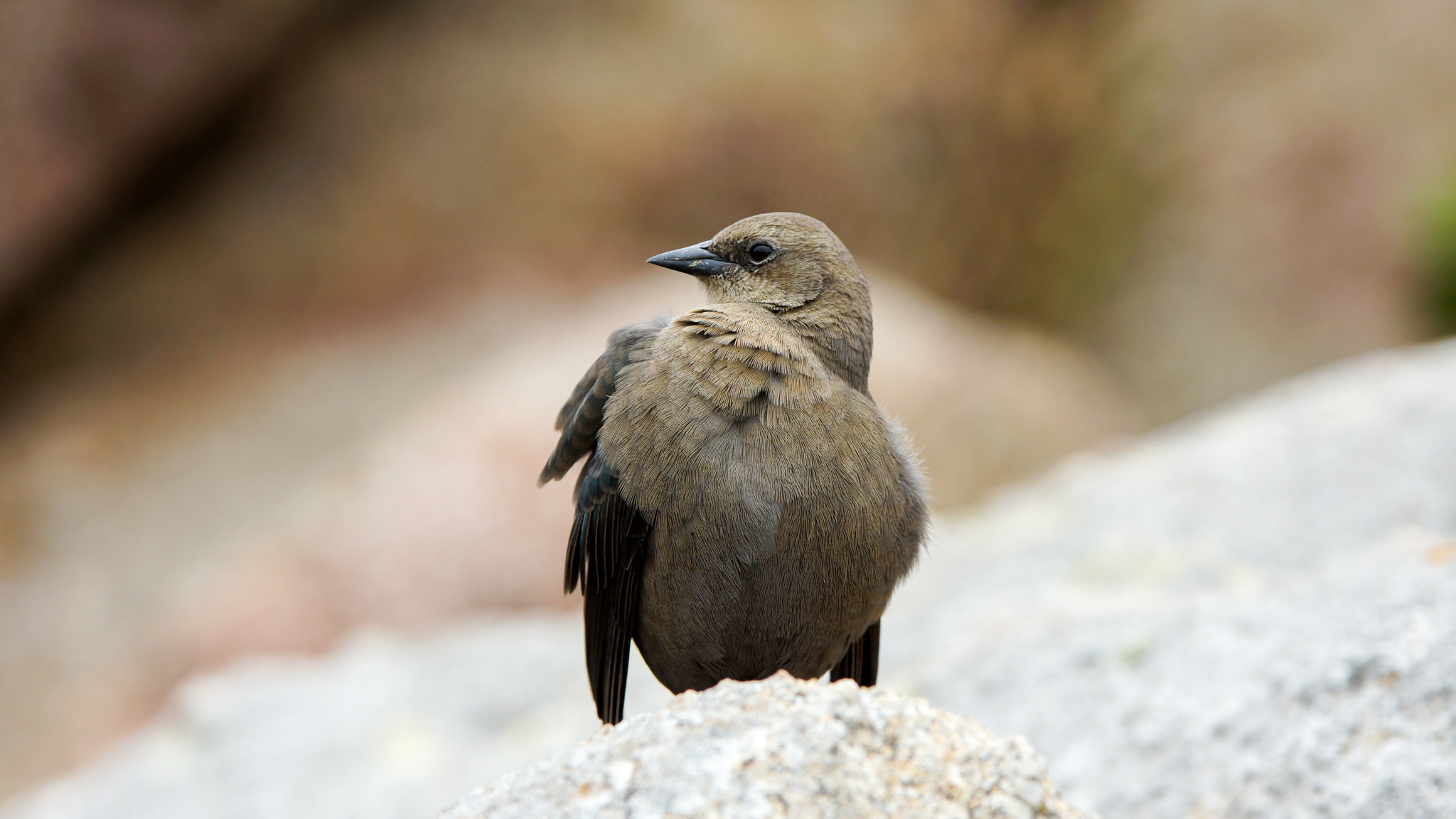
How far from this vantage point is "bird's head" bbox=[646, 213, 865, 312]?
12.1 feet

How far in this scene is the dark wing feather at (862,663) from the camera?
161 inches

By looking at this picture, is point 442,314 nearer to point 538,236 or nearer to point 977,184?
point 538,236

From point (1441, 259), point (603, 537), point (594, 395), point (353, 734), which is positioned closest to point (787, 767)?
point (603, 537)

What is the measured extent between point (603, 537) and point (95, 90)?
867 cm

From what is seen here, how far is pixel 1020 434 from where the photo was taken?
36.1 feet

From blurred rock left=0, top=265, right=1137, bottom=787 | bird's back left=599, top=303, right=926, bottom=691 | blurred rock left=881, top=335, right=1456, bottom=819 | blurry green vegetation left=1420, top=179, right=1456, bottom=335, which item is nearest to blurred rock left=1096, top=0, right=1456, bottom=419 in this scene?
blurry green vegetation left=1420, top=179, right=1456, bottom=335

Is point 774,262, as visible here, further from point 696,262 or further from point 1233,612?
point 1233,612

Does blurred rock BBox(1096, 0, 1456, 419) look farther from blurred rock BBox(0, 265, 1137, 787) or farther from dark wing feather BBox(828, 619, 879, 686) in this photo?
dark wing feather BBox(828, 619, 879, 686)

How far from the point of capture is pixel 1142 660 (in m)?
4.35

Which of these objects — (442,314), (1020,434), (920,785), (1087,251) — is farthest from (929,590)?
(1087,251)

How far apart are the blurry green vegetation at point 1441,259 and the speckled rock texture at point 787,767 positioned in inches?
383

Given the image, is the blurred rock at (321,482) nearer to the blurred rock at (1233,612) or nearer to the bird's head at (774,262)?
the blurred rock at (1233,612)

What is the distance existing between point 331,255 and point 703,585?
894cm

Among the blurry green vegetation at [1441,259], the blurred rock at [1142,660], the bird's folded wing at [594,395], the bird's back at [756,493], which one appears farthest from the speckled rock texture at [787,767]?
the blurry green vegetation at [1441,259]
